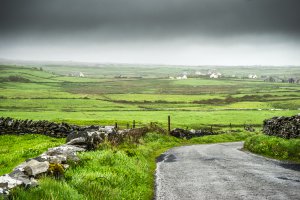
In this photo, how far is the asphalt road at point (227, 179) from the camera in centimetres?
1430

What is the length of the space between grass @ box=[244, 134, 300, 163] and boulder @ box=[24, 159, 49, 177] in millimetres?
17997

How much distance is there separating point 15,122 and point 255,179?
25.8 metres

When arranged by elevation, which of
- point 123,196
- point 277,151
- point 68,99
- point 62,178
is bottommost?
point 68,99

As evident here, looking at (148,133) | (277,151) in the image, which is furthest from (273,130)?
(148,133)

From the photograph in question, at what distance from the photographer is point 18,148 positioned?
26094mm

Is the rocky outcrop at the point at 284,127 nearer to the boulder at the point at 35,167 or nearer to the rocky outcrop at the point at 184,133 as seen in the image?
the rocky outcrop at the point at 184,133

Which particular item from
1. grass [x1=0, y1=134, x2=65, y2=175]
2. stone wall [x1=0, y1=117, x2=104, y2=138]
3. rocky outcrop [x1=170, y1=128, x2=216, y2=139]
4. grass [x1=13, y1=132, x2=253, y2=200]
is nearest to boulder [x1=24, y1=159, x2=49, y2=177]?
grass [x1=13, y1=132, x2=253, y2=200]

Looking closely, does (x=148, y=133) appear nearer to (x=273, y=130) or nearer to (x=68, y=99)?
(x=273, y=130)

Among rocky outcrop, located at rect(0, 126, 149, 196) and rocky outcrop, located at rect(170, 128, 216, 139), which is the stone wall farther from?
rocky outcrop, located at rect(170, 128, 216, 139)

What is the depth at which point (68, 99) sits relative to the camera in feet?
481

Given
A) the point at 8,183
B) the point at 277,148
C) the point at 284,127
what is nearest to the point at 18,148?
the point at 8,183

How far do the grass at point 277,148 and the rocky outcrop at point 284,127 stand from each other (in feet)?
4.99

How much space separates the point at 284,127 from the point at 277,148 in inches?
184

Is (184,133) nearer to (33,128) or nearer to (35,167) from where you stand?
(33,128)
